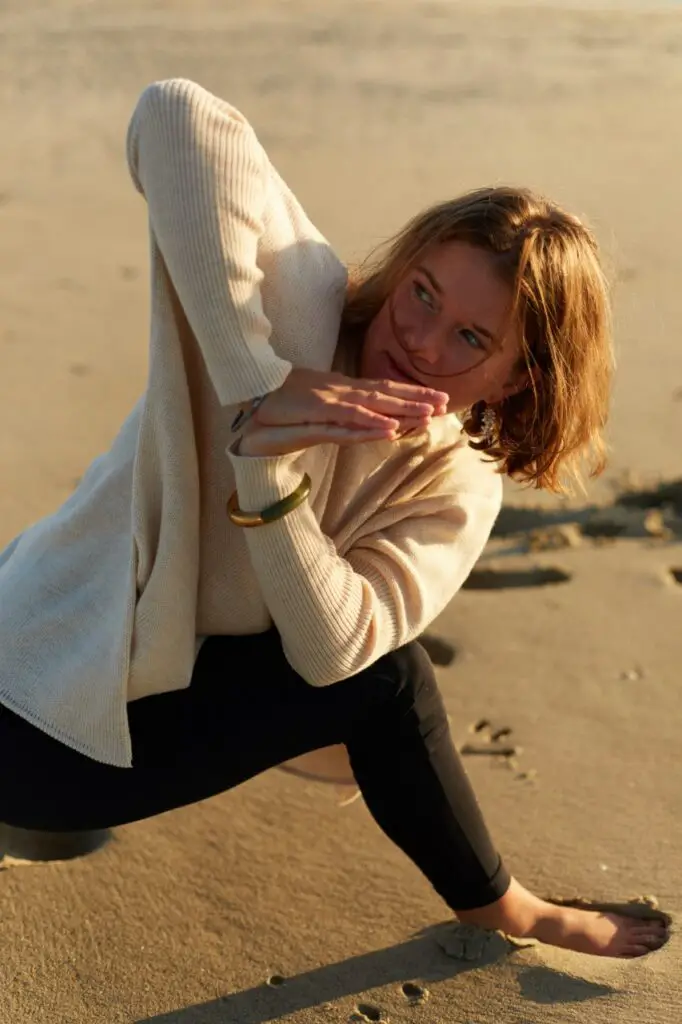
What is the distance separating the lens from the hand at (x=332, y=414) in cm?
174

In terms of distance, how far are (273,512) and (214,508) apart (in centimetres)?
20

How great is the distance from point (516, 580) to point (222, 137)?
74.7 inches

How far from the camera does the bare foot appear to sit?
2.28 metres

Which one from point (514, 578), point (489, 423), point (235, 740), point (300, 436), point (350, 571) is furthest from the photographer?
point (514, 578)

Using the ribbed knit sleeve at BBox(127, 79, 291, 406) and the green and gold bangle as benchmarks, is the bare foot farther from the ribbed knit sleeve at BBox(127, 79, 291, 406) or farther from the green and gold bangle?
the ribbed knit sleeve at BBox(127, 79, 291, 406)

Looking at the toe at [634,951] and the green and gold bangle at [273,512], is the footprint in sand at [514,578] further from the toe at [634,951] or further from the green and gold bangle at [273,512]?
the green and gold bangle at [273,512]

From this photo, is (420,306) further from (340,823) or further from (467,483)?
(340,823)

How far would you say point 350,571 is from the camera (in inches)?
74.7

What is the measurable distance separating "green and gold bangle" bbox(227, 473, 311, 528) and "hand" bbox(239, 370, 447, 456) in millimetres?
71

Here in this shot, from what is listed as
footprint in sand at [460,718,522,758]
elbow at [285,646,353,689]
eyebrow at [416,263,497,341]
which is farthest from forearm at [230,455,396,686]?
footprint in sand at [460,718,522,758]

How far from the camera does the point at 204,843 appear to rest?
8.23ft

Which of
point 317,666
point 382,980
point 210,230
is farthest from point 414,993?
point 210,230

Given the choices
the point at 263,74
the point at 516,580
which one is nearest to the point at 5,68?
the point at 263,74

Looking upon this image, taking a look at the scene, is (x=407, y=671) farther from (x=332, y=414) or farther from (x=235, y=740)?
(x=332, y=414)
